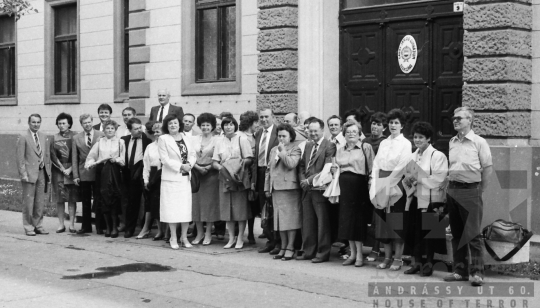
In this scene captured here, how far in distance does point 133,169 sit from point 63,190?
1.43 meters

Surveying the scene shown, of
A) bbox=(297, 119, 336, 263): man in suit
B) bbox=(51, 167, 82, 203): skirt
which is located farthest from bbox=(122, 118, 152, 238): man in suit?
bbox=(297, 119, 336, 263): man in suit

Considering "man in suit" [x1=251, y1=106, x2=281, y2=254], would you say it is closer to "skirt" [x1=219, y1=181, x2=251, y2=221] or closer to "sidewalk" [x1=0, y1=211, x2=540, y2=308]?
"skirt" [x1=219, y1=181, x2=251, y2=221]

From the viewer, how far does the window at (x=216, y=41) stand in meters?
17.4

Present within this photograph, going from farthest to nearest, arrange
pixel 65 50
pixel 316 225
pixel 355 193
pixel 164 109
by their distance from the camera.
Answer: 1. pixel 65 50
2. pixel 164 109
3. pixel 316 225
4. pixel 355 193

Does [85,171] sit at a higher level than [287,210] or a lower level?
higher

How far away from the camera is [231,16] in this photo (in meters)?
17.4

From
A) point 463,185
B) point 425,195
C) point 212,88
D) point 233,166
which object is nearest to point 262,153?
point 233,166

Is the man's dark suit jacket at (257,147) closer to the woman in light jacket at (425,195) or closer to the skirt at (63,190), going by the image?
the woman in light jacket at (425,195)

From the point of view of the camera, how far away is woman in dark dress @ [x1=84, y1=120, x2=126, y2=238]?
44.8 ft

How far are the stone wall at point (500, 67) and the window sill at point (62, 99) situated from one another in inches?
464

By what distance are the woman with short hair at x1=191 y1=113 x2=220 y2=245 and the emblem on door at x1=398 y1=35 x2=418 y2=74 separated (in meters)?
3.59

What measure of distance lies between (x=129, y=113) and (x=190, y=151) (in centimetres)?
241

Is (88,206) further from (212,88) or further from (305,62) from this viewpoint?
(305,62)

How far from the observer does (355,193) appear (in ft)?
35.9
